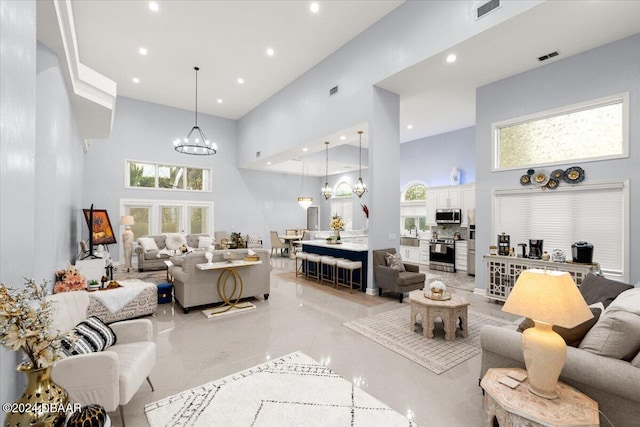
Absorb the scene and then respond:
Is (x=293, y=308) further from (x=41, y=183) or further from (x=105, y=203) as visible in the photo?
(x=105, y=203)

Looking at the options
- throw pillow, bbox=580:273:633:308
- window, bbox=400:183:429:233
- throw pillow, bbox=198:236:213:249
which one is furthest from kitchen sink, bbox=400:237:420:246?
throw pillow, bbox=580:273:633:308

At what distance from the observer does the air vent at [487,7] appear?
382 centimetres

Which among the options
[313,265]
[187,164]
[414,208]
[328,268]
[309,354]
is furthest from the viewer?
[414,208]

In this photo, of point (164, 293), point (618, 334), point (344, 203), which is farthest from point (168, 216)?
point (618, 334)

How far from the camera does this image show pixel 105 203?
872 centimetres

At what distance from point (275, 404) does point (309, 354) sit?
91 centimetres

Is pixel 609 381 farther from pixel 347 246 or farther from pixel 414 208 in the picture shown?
pixel 414 208


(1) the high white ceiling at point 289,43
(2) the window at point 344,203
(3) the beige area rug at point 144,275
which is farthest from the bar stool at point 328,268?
(2) the window at point 344,203

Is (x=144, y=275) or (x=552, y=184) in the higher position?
(x=552, y=184)

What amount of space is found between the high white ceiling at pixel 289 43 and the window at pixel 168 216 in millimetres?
3555

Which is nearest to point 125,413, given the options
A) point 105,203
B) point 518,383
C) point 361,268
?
point 518,383

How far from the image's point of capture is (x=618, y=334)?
1783 mm

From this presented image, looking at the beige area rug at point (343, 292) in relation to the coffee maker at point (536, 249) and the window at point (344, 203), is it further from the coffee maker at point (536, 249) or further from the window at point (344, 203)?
the window at point (344, 203)

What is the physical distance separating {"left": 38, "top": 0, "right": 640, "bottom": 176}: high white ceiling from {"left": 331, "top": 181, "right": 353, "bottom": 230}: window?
5217mm
